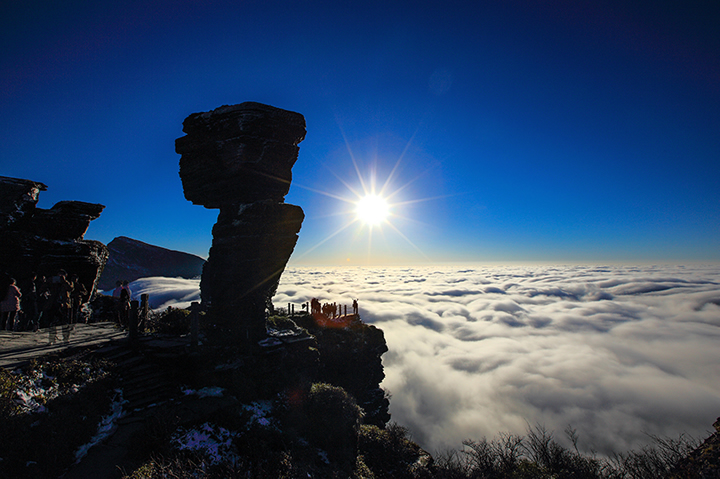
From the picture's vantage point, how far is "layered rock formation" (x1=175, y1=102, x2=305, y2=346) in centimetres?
1481

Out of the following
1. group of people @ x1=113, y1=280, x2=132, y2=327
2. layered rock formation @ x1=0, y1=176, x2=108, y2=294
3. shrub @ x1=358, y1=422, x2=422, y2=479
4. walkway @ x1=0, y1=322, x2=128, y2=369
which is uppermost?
layered rock formation @ x1=0, y1=176, x2=108, y2=294

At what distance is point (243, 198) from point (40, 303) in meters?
11.8

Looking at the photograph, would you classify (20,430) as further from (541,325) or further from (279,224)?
(541,325)

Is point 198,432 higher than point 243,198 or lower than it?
lower

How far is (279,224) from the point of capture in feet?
52.2

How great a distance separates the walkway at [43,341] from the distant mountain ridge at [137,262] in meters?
137

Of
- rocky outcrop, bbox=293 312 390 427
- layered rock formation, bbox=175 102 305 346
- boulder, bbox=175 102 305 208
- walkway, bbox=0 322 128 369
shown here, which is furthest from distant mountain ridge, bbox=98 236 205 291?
layered rock formation, bbox=175 102 305 346

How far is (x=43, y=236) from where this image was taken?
1797 centimetres

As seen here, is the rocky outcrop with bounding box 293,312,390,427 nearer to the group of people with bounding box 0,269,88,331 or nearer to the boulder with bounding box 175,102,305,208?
the boulder with bounding box 175,102,305,208

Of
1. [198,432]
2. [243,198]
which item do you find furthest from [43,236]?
[198,432]

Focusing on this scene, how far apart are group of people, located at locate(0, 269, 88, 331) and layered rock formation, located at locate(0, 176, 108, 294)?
3.62ft

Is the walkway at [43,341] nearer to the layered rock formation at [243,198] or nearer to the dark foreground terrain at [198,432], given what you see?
the dark foreground terrain at [198,432]

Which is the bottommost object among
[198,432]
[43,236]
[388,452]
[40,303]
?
[388,452]

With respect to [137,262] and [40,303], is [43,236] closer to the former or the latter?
[40,303]
